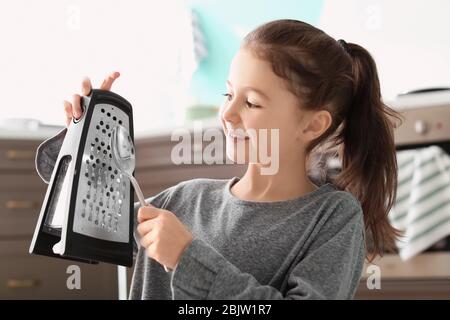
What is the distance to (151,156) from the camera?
2.10m

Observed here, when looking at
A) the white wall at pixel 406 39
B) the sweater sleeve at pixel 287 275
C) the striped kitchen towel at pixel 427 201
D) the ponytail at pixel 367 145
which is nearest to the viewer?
the sweater sleeve at pixel 287 275

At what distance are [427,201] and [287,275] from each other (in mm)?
1128

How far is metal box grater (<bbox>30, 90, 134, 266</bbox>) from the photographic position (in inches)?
27.4

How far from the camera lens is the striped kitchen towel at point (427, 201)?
1765mm

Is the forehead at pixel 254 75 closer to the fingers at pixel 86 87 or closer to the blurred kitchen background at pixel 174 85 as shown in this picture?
the fingers at pixel 86 87

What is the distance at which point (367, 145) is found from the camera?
3.04 feet

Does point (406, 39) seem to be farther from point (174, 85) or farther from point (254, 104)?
point (254, 104)

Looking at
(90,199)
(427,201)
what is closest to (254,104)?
(90,199)

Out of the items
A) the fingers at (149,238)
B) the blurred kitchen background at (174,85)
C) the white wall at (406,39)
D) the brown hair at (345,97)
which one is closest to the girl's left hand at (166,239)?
the fingers at (149,238)

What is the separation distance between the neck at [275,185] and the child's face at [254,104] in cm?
4

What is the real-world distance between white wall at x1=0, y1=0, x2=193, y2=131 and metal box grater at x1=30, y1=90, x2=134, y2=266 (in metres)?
1.94

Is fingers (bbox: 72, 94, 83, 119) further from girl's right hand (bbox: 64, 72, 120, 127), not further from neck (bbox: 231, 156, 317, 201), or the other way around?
neck (bbox: 231, 156, 317, 201)
